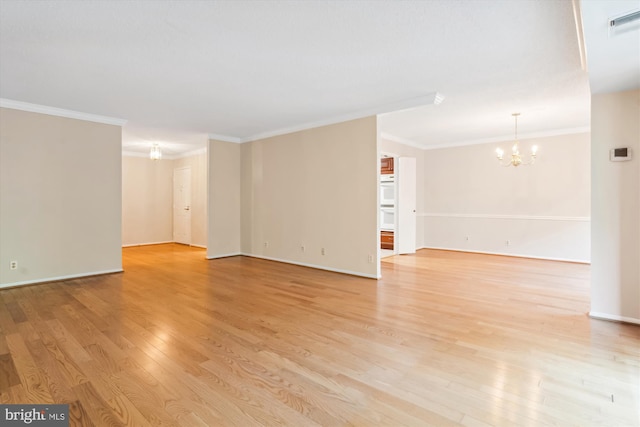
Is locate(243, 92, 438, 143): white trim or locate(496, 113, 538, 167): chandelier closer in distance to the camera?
locate(243, 92, 438, 143): white trim

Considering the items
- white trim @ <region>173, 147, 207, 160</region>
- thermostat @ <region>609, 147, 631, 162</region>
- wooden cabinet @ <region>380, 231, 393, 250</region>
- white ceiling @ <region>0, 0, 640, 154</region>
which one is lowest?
wooden cabinet @ <region>380, 231, 393, 250</region>

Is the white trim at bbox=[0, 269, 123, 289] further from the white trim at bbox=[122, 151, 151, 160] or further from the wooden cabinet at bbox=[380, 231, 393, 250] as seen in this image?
the wooden cabinet at bbox=[380, 231, 393, 250]

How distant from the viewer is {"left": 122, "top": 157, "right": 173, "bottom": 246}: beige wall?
8727mm

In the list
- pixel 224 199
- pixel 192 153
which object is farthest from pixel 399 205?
pixel 192 153

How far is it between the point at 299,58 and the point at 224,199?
444 cm

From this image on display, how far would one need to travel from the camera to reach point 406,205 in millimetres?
7277

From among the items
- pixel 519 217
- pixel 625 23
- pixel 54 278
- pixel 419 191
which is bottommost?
pixel 54 278

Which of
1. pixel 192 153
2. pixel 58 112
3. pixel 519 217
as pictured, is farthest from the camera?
pixel 192 153

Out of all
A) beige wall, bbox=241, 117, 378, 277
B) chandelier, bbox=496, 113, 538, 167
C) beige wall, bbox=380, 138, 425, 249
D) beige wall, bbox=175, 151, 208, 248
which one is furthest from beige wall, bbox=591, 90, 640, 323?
beige wall, bbox=175, 151, 208, 248

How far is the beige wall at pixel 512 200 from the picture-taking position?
620 cm

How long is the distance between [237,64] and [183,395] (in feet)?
9.55

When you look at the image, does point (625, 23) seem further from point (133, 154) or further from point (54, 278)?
point (133, 154)

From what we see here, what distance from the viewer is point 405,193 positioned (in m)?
7.27

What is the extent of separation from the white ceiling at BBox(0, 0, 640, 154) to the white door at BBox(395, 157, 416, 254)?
2029 millimetres
